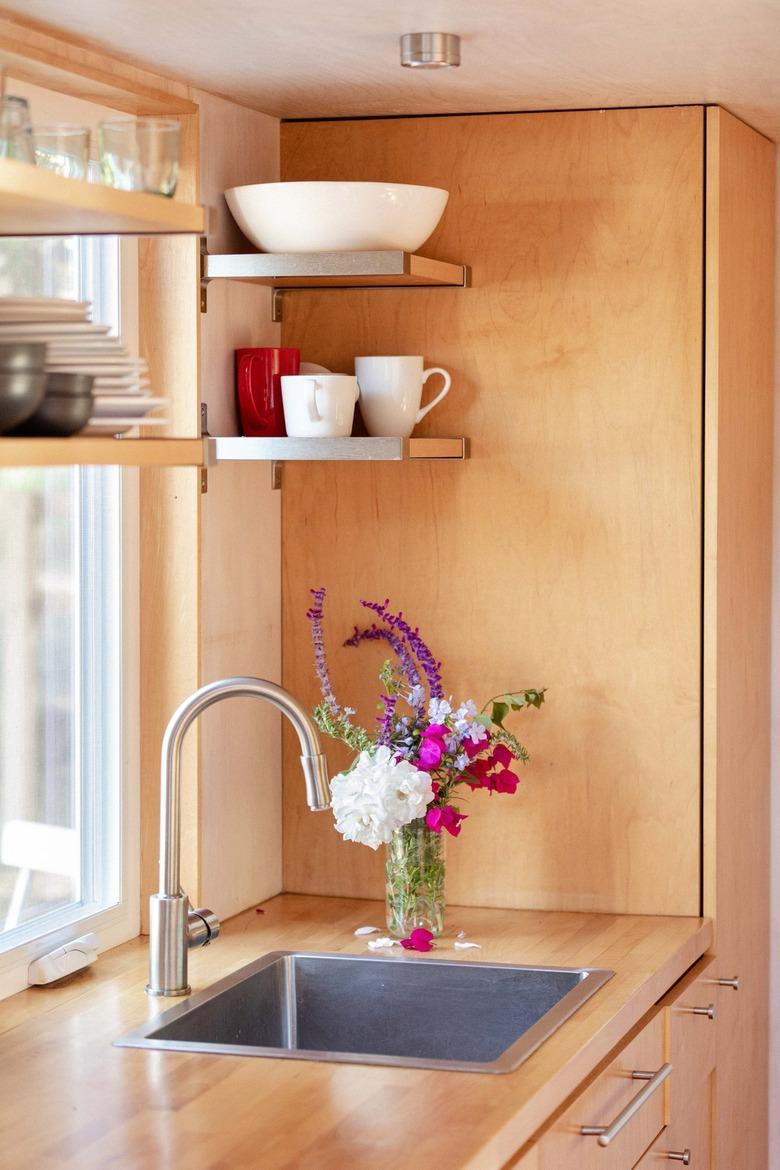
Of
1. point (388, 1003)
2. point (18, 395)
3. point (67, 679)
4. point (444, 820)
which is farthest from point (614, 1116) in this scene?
point (18, 395)

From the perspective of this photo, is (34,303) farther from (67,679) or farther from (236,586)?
(236,586)

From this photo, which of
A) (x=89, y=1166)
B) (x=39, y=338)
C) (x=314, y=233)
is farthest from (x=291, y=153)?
(x=89, y=1166)

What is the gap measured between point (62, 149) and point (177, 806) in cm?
94

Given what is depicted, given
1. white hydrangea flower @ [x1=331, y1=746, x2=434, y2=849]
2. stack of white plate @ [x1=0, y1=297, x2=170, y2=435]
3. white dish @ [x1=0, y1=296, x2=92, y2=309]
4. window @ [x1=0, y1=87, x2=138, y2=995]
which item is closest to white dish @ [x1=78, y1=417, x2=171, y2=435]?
stack of white plate @ [x1=0, y1=297, x2=170, y2=435]

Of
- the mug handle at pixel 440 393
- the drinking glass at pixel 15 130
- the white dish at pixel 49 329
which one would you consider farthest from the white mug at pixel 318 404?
the drinking glass at pixel 15 130

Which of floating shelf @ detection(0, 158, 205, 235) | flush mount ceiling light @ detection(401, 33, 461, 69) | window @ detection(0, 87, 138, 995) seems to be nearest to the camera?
floating shelf @ detection(0, 158, 205, 235)

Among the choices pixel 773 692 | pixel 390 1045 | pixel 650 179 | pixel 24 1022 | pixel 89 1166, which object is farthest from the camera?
pixel 773 692

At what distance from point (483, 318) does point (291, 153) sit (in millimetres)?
418

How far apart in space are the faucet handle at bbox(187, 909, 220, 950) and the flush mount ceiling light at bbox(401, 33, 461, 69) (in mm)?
1162

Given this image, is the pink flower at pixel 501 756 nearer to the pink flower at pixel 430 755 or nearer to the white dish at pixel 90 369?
the pink flower at pixel 430 755

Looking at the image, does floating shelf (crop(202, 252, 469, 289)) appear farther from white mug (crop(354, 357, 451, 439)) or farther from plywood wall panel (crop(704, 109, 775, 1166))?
plywood wall panel (crop(704, 109, 775, 1166))

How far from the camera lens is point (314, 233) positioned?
238cm

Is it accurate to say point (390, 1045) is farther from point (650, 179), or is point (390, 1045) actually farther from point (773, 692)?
point (650, 179)

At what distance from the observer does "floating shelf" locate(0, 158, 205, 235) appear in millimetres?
1465
